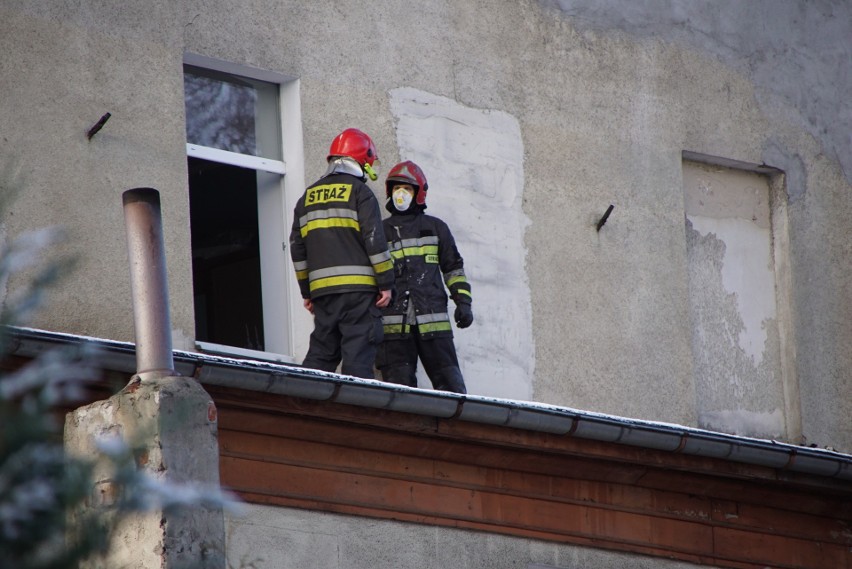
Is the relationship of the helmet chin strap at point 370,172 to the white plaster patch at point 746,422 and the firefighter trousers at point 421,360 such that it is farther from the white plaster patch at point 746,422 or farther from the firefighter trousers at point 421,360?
the white plaster patch at point 746,422

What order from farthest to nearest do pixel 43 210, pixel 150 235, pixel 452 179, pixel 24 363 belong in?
pixel 452 179, pixel 43 210, pixel 24 363, pixel 150 235

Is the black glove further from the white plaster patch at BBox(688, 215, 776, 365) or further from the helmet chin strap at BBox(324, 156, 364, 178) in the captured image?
the white plaster patch at BBox(688, 215, 776, 365)

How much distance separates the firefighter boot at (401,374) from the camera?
11.6 metres

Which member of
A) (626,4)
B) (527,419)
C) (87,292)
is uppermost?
(626,4)

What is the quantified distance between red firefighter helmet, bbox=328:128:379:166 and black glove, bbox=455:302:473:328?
1.05 m

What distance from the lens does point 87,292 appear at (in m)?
10.8

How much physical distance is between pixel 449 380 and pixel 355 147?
5.08 ft

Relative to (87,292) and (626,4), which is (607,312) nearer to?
(626,4)

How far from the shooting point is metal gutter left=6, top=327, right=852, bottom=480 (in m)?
9.05

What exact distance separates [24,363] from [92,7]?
10.1 ft

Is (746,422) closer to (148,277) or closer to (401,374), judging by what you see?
(401,374)

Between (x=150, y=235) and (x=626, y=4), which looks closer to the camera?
(x=150, y=235)

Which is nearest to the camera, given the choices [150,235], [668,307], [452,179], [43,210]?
[150,235]

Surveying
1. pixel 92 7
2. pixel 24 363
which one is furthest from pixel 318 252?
pixel 24 363
